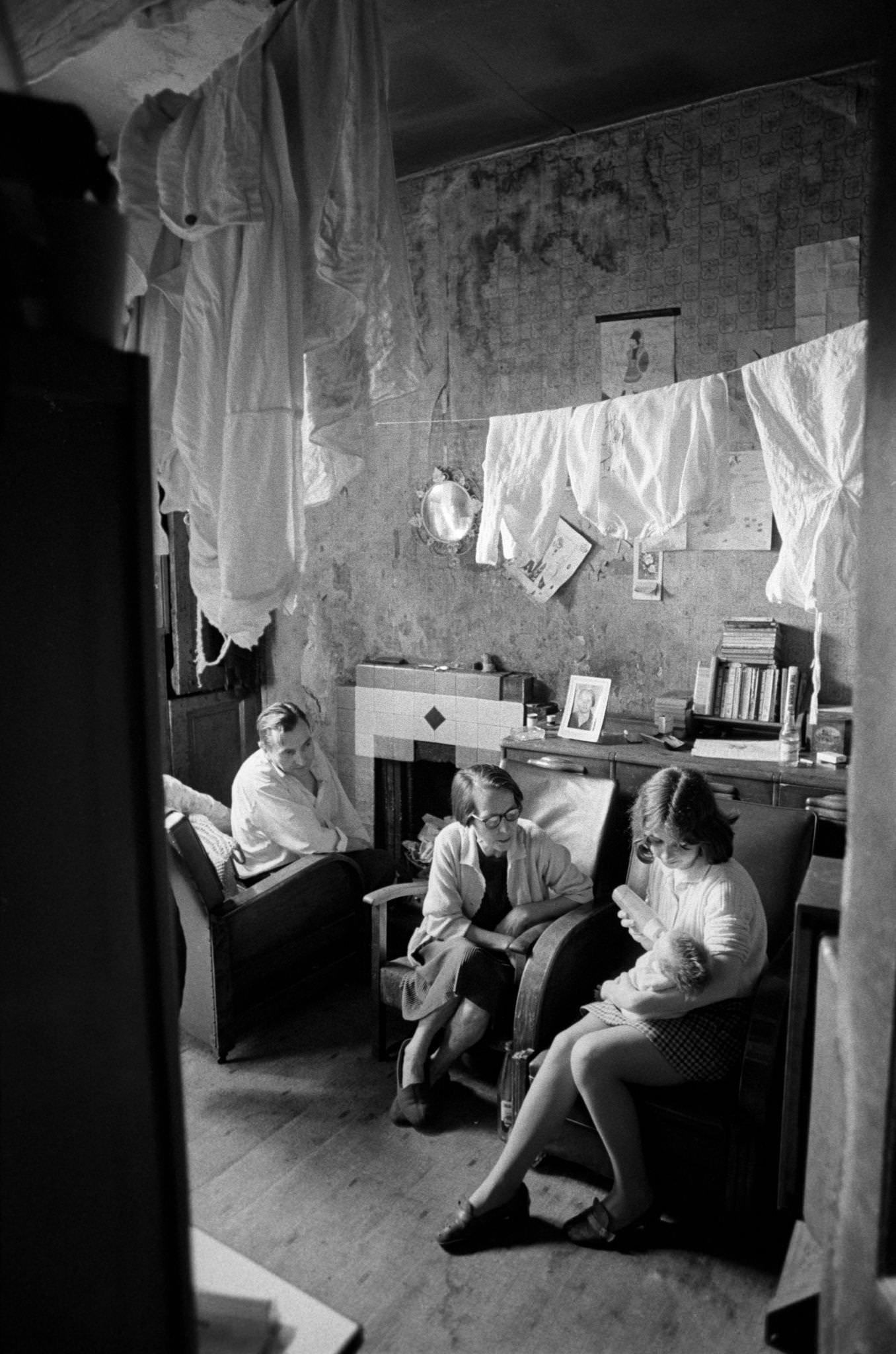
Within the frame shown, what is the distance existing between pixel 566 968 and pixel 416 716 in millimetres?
2224

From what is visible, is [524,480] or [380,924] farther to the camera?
[524,480]

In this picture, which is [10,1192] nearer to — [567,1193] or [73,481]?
[73,481]

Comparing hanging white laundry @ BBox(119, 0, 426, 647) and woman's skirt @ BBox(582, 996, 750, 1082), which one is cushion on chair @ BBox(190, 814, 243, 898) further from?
hanging white laundry @ BBox(119, 0, 426, 647)

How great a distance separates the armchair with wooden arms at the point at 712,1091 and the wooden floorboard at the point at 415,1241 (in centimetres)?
19

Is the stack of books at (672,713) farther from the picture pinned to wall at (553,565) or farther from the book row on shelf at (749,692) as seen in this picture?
the picture pinned to wall at (553,565)

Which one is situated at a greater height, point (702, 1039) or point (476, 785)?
point (476, 785)

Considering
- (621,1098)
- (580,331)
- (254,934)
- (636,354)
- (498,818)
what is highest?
(580,331)

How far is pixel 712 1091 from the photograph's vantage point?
2805mm

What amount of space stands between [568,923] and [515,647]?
2.03 meters

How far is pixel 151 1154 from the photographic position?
101cm

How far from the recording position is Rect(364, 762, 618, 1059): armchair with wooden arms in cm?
372

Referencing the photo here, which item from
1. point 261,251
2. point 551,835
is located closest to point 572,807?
point 551,835

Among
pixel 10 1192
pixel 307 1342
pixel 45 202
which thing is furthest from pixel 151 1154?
pixel 45 202

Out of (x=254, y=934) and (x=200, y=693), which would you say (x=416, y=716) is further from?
(x=254, y=934)
